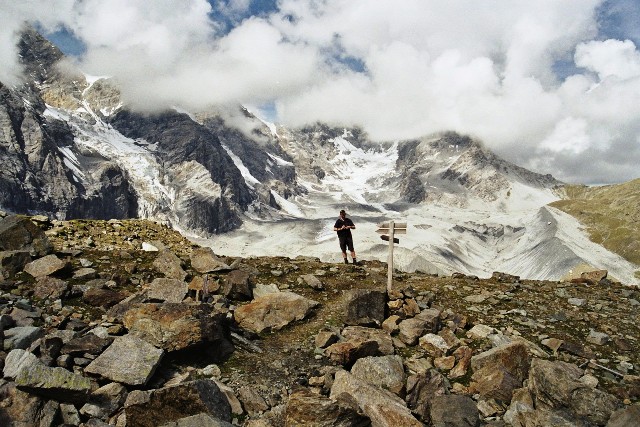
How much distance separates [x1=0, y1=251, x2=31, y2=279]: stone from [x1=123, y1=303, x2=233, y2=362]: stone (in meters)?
6.02

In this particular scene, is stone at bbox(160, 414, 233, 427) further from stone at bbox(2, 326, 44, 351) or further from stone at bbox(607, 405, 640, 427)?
stone at bbox(607, 405, 640, 427)

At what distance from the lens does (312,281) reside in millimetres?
20375

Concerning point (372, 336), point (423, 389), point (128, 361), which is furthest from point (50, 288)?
point (423, 389)

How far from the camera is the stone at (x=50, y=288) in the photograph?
576 inches

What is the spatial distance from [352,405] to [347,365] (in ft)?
11.0

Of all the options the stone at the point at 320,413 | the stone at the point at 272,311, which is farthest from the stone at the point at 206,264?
the stone at the point at 320,413

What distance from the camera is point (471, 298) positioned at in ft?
67.8

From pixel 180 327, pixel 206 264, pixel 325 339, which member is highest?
pixel 206 264

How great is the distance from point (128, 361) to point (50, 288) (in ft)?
19.7

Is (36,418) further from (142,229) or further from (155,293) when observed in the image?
(142,229)

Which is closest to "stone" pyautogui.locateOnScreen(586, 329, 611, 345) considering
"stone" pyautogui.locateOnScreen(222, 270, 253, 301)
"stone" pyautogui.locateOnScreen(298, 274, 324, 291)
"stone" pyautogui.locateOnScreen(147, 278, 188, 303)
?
"stone" pyautogui.locateOnScreen(298, 274, 324, 291)

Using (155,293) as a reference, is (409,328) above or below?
below

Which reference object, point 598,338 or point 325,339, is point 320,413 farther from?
point 598,338

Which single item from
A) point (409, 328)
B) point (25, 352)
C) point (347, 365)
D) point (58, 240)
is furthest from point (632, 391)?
point (58, 240)
